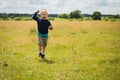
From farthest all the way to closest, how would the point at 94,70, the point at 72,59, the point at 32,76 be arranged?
the point at 72,59
the point at 94,70
the point at 32,76

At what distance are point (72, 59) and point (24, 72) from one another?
3279 mm

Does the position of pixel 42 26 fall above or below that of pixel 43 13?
below

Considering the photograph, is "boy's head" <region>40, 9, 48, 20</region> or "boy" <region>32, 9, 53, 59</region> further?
"boy" <region>32, 9, 53, 59</region>

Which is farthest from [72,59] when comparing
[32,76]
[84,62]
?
[32,76]

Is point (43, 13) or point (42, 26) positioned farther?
point (42, 26)

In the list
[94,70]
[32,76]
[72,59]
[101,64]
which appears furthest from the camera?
[72,59]

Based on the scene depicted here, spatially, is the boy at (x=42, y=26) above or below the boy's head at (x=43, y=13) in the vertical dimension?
below

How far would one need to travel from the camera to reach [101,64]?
11797mm

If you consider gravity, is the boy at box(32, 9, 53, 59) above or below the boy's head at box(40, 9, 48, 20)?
below

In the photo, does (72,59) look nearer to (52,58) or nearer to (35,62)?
(52,58)

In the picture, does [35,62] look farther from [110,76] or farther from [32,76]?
[110,76]

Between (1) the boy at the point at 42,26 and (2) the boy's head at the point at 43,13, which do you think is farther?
(1) the boy at the point at 42,26

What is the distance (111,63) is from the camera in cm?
1206

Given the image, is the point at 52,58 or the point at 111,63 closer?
A: the point at 111,63
